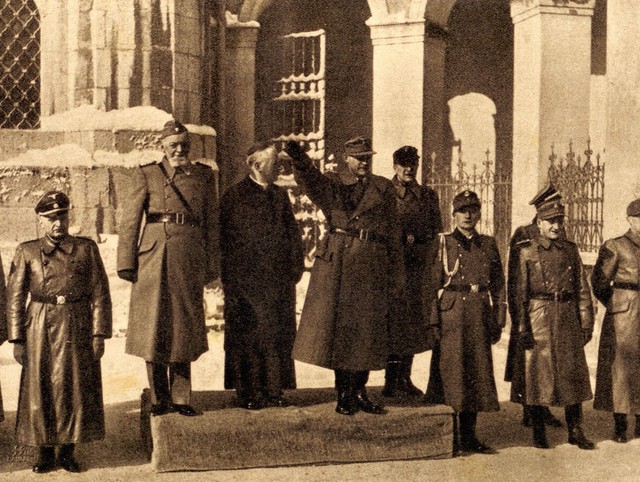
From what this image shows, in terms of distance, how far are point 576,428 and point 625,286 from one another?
3.39 feet

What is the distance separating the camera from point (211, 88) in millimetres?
11875

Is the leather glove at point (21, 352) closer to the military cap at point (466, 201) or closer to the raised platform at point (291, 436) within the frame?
the raised platform at point (291, 436)

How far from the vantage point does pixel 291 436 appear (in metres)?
6.07

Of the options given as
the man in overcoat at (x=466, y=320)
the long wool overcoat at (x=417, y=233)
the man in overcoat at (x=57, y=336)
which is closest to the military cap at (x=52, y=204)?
the man in overcoat at (x=57, y=336)

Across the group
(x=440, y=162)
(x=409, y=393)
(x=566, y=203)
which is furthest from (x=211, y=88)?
(x=409, y=393)

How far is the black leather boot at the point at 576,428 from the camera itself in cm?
659

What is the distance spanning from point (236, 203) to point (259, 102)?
30.3 ft

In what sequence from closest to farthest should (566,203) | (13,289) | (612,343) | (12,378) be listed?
(13,289) < (612,343) < (12,378) < (566,203)

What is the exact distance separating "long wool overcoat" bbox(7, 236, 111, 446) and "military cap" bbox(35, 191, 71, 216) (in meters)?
0.18

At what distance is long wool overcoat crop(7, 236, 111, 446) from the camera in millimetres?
5844

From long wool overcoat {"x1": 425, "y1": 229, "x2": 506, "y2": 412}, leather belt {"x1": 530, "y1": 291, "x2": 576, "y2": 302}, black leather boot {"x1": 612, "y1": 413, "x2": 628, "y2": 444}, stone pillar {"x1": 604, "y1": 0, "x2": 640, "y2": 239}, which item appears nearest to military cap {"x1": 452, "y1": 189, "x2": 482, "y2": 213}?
long wool overcoat {"x1": 425, "y1": 229, "x2": 506, "y2": 412}

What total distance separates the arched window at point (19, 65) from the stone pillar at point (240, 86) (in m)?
3.47

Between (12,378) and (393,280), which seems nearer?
(393,280)

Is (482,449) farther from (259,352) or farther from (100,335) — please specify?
(100,335)
